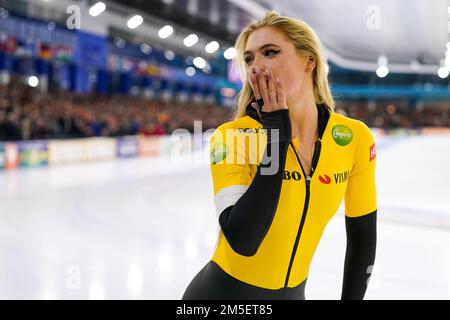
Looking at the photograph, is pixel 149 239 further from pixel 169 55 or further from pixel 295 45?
pixel 169 55

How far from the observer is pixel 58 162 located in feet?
47.7

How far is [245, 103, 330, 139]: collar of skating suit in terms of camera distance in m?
1.38

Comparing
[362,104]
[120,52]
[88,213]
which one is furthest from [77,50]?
[362,104]

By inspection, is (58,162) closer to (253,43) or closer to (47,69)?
(47,69)

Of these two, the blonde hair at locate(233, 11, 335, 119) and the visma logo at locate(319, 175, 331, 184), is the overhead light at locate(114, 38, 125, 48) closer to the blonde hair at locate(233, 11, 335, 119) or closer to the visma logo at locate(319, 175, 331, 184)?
the blonde hair at locate(233, 11, 335, 119)

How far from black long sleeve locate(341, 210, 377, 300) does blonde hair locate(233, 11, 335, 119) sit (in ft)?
1.16

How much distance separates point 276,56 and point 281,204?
38cm

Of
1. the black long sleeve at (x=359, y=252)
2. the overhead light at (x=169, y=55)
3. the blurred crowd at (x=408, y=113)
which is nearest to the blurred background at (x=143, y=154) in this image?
the overhead light at (x=169, y=55)

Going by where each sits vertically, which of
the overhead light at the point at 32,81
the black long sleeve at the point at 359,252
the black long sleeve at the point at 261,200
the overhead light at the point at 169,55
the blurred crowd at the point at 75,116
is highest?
the overhead light at the point at 169,55

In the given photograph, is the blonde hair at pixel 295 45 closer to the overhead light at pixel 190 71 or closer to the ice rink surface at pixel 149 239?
the ice rink surface at pixel 149 239

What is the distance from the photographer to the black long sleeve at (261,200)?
44.8 inches

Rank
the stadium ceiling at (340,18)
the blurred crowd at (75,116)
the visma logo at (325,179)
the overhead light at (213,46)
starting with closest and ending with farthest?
the visma logo at (325,179), the overhead light at (213,46), the stadium ceiling at (340,18), the blurred crowd at (75,116)

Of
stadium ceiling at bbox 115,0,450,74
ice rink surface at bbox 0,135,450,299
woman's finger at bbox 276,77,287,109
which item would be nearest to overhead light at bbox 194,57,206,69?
stadium ceiling at bbox 115,0,450,74

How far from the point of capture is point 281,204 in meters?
1.33
